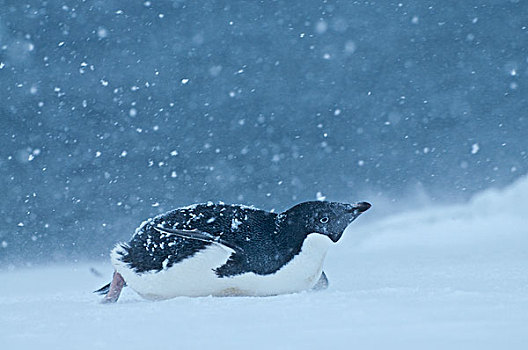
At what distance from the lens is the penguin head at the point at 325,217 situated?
2865 mm

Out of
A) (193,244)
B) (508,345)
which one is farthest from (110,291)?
(508,345)

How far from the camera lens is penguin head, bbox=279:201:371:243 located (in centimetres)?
287

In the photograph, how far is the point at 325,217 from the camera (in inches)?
113

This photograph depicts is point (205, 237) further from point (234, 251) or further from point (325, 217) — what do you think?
point (325, 217)

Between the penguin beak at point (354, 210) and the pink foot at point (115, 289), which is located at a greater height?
the penguin beak at point (354, 210)

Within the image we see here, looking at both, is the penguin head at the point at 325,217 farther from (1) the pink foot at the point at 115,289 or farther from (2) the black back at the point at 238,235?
(1) the pink foot at the point at 115,289

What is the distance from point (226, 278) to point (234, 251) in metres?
0.11

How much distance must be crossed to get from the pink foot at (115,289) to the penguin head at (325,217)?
776mm

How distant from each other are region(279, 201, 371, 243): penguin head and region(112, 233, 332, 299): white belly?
1.3 inches

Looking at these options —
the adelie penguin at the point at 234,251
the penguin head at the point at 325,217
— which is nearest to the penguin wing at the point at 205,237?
the adelie penguin at the point at 234,251

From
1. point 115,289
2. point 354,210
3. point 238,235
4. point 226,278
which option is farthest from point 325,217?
point 115,289

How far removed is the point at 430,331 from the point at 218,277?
3.45 feet

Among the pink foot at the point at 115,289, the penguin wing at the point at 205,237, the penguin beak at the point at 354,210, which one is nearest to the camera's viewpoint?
the penguin wing at the point at 205,237

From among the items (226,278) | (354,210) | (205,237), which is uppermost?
(354,210)
